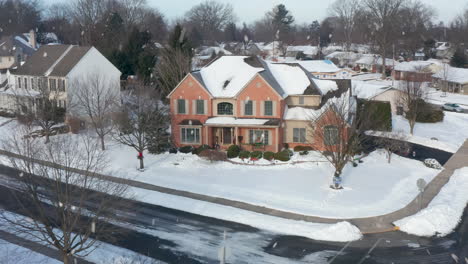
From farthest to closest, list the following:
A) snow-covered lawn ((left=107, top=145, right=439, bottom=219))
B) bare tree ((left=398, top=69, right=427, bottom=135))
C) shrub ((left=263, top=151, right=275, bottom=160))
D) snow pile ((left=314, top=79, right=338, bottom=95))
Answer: bare tree ((left=398, top=69, right=427, bottom=135)), snow pile ((left=314, top=79, right=338, bottom=95)), shrub ((left=263, top=151, right=275, bottom=160)), snow-covered lawn ((left=107, top=145, right=439, bottom=219))

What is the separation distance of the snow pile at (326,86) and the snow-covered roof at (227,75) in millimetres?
5560

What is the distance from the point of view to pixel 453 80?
75938mm

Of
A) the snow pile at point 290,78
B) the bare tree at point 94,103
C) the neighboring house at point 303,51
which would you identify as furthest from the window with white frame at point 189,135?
the neighboring house at point 303,51

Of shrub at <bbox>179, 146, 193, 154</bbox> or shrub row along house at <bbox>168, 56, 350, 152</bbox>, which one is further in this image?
shrub row along house at <bbox>168, 56, 350, 152</bbox>

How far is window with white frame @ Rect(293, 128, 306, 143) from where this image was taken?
41.1 metres

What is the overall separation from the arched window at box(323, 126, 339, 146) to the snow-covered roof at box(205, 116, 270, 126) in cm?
591

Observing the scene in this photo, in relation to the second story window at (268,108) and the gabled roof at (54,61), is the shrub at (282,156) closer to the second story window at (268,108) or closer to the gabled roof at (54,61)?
the second story window at (268,108)

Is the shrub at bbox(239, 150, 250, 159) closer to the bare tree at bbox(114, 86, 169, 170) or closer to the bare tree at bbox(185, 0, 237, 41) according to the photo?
the bare tree at bbox(114, 86, 169, 170)

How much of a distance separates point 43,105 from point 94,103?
4.22 meters

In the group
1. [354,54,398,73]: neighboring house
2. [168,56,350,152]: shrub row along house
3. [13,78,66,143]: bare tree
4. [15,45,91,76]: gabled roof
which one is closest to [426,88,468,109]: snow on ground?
[354,54,398,73]: neighboring house

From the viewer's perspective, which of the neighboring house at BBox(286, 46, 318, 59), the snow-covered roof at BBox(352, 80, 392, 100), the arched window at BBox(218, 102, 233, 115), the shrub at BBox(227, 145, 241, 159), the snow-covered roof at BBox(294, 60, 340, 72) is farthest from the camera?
the neighboring house at BBox(286, 46, 318, 59)

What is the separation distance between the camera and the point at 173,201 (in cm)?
3033

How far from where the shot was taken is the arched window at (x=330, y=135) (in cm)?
3422

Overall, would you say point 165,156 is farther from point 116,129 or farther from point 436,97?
point 436,97
